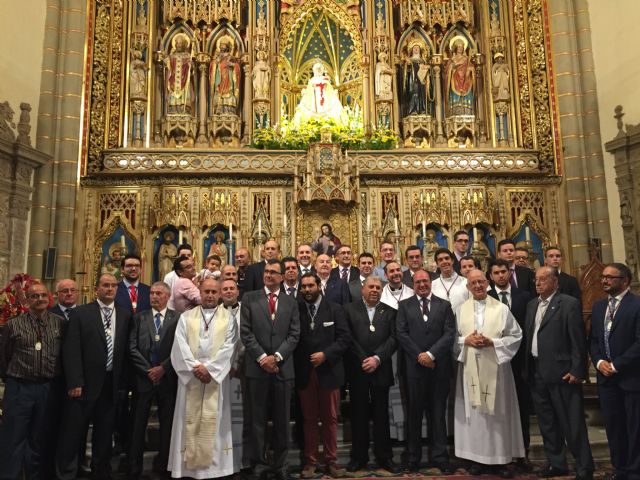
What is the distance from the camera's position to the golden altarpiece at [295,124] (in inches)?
437

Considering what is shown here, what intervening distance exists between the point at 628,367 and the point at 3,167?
9.01 m

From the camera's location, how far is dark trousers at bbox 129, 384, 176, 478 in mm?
5078

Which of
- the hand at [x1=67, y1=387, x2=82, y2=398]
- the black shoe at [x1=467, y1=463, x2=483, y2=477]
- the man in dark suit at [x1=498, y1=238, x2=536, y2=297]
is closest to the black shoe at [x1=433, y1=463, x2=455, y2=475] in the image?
the black shoe at [x1=467, y1=463, x2=483, y2=477]

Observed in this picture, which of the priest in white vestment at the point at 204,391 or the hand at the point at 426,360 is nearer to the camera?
the priest in white vestment at the point at 204,391

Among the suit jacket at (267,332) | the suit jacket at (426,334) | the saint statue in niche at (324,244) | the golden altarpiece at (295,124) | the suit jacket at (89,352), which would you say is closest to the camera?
the suit jacket at (89,352)

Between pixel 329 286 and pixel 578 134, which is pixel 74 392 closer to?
pixel 329 286

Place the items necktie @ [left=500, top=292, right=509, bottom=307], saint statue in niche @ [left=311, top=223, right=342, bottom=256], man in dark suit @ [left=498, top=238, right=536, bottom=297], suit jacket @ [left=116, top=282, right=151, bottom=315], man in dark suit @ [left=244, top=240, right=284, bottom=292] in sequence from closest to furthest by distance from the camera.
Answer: necktie @ [left=500, top=292, right=509, bottom=307] < suit jacket @ [left=116, top=282, right=151, bottom=315] < man in dark suit @ [left=498, top=238, right=536, bottom=297] < man in dark suit @ [left=244, top=240, right=284, bottom=292] < saint statue in niche @ [left=311, top=223, right=342, bottom=256]

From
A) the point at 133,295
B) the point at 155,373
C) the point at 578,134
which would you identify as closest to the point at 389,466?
the point at 155,373

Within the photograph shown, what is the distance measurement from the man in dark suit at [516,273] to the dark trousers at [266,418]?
2.64m

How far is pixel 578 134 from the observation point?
11086 millimetres

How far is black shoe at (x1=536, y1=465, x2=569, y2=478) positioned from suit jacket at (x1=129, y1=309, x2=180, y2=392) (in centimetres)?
316

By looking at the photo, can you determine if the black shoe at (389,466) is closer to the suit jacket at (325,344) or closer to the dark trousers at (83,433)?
the suit jacket at (325,344)

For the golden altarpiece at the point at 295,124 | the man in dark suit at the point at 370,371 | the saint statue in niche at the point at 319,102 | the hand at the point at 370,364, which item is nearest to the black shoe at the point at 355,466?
the man in dark suit at the point at 370,371

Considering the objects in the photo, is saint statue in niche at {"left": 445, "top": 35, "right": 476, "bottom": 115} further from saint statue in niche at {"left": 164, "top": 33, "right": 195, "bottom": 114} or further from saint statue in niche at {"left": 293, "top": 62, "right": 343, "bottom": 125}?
saint statue in niche at {"left": 164, "top": 33, "right": 195, "bottom": 114}
